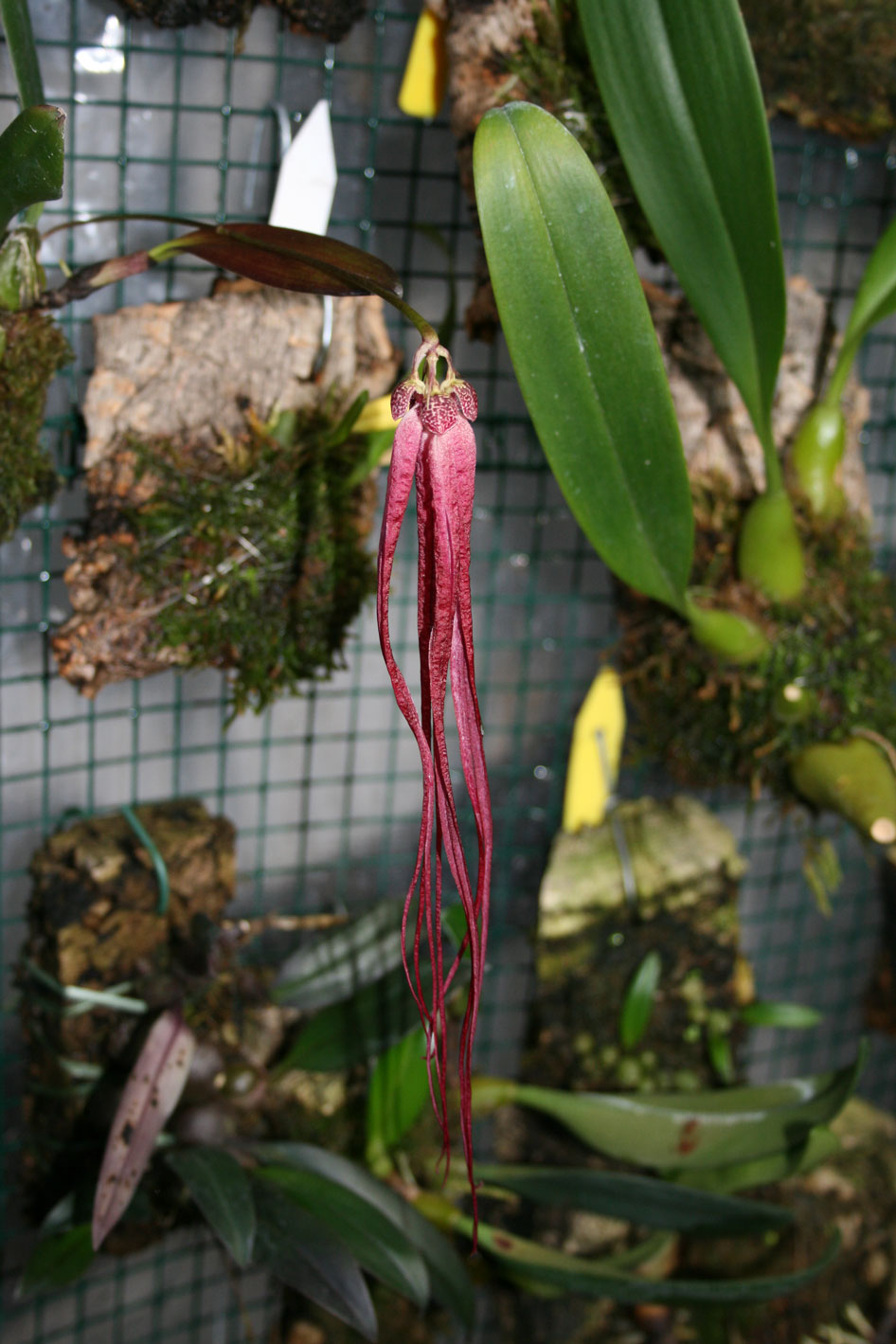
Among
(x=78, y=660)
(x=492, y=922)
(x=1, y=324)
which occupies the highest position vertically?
(x=1, y=324)

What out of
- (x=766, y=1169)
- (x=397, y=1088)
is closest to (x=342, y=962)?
(x=397, y=1088)

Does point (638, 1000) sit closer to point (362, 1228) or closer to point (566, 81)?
point (362, 1228)

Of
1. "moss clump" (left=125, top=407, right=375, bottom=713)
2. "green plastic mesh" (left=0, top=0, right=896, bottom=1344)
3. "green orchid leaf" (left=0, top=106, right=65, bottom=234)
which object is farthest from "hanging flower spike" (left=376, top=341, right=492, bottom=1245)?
"green plastic mesh" (left=0, top=0, right=896, bottom=1344)

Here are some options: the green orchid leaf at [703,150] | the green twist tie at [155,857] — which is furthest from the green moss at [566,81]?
the green twist tie at [155,857]

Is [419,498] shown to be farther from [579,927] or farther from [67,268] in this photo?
[579,927]

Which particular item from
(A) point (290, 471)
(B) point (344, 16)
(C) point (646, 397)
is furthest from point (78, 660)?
(B) point (344, 16)

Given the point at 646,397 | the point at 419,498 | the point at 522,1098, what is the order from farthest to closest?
the point at 522,1098
the point at 646,397
the point at 419,498
